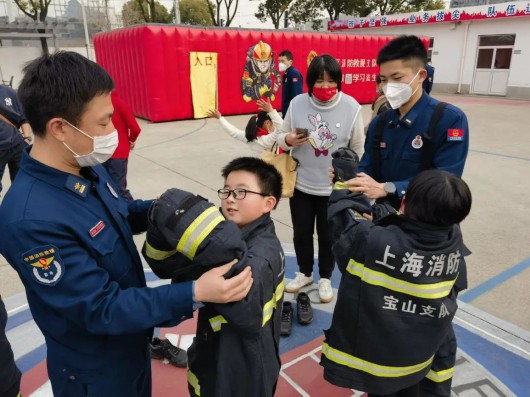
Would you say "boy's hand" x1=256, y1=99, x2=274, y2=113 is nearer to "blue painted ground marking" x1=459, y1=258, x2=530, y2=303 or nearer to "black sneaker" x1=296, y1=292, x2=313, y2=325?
"black sneaker" x1=296, y1=292, x2=313, y2=325

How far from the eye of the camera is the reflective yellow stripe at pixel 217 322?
1.42m

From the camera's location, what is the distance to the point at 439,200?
4.66ft

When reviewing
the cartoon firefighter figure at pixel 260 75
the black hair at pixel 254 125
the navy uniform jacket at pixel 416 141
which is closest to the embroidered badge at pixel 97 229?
the navy uniform jacket at pixel 416 141

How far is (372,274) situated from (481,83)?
20.9m

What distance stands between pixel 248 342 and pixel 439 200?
2.72 feet

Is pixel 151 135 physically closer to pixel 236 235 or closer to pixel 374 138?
pixel 374 138

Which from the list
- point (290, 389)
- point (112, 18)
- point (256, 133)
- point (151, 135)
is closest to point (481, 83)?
point (151, 135)

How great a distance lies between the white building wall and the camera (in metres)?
17.5

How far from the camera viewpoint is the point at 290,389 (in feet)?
7.48

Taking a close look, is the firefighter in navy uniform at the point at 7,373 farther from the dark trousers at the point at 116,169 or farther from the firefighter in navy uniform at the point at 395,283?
the dark trousers at the point at 116,169

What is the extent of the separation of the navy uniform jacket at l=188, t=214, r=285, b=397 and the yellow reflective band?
0.85ft

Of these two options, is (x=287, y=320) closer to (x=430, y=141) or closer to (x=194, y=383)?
(x=194, y=383)

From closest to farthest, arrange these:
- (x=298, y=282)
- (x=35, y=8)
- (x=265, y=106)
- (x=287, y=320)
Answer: (x=287, y=320), (x=298, y=282), (x=265, y=106), (x=35, y=8)

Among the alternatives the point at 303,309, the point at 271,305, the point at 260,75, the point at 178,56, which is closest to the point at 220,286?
the point at 271,305
